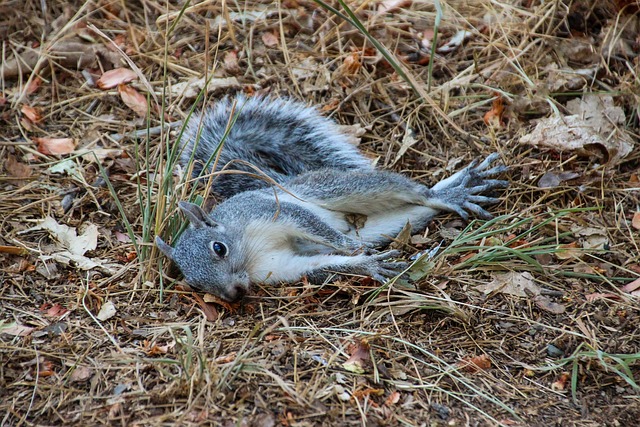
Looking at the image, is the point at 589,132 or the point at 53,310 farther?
the point at 589,132

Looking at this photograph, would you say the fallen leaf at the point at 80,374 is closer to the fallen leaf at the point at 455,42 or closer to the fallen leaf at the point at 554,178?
the fallen leaf at the point at 554,178

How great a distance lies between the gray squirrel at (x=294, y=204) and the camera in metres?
3.14

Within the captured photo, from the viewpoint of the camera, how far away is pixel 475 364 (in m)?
2.67

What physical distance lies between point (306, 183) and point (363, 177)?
12.0 inches

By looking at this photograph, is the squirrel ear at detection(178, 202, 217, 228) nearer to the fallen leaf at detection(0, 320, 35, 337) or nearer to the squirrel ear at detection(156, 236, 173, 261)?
the squirrel ear at detection(156, 236, 173, 261)

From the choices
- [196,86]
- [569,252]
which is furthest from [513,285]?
[196,86]

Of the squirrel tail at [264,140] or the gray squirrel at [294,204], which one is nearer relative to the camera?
the gray squirrel at [294,204]

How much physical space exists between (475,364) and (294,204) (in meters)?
1.24

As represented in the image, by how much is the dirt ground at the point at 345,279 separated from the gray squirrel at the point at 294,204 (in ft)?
0.36

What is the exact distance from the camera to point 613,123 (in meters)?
3.78

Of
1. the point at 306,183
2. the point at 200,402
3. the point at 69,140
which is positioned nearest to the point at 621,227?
the point at 306,183

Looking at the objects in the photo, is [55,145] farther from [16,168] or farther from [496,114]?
[496,114]

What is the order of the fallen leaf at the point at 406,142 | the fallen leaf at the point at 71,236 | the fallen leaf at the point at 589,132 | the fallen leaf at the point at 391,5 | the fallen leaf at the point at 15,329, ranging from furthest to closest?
the fallen leaf at the point at 391,5
the fallen leaf at the point at 406,142
the fallen leaf at the point at 589,132
the fallen leaf at the point at 71,236
the fallen leaf at the point at 15,329

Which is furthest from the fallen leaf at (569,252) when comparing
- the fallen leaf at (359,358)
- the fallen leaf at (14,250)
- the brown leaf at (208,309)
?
the fallen leaf at (14,250)
